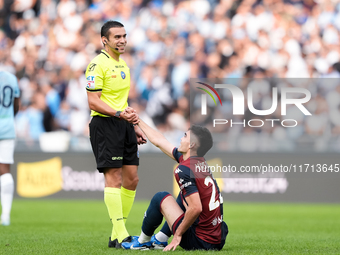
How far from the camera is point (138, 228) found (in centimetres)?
718

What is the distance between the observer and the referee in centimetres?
500

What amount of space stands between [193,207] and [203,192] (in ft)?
0.70

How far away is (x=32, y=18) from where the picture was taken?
1548 cm

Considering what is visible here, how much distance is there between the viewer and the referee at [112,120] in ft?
16.4

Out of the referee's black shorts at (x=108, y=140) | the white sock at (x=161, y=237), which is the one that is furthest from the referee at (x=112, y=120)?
the white sock at (x=161, y=237)

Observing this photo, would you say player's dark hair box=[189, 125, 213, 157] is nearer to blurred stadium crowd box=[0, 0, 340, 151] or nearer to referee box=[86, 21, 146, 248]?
referee box=[86, 21, 146, 248]

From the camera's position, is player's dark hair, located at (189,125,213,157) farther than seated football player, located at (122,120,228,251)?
Yes

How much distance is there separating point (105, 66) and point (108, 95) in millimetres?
283

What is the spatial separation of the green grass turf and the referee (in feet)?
1.46

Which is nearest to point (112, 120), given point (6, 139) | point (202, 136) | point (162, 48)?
point (202, 136)

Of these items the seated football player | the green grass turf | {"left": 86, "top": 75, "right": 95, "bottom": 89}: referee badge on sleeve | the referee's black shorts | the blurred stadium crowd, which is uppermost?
the blurred stadium crowd

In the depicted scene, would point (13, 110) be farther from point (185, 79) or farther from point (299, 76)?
point (299, 76)

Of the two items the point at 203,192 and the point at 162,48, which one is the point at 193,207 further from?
the point at 162,48

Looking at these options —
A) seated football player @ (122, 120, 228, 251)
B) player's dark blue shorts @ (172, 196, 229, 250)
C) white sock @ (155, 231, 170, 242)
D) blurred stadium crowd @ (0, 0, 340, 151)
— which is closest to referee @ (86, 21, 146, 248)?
white sock @ (155, 231, 170, 242)
